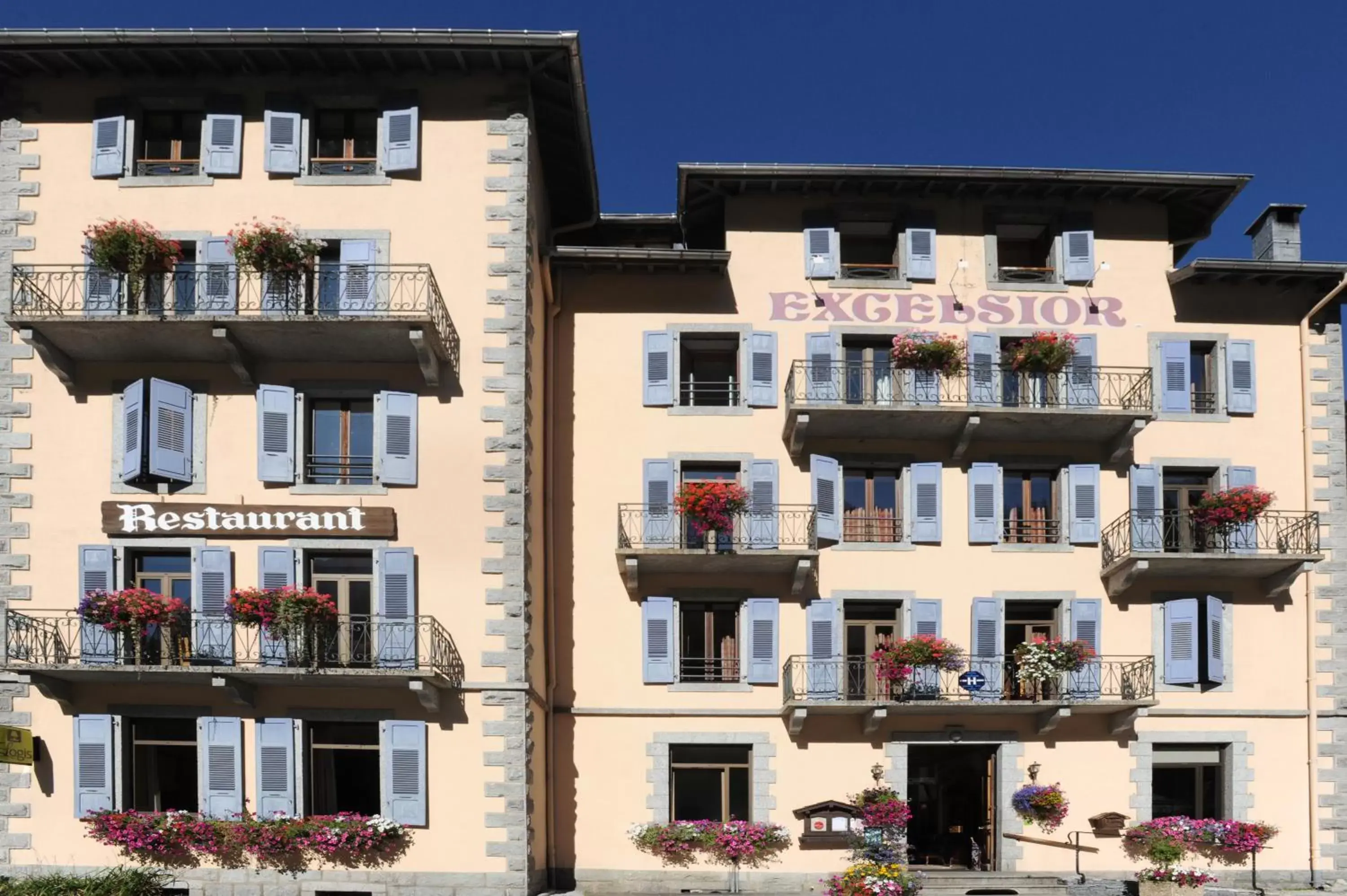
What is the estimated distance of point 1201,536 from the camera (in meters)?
22.4

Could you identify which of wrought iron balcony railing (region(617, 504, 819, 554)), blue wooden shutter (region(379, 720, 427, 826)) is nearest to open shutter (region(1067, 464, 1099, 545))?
Answer: wrought iron balcony railing (region(617, 504, 819, 554))

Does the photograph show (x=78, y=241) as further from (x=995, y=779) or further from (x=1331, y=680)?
(x=1331, y=680)

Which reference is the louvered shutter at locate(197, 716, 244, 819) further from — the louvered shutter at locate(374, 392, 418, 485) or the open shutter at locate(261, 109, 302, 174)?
the open shutter at locate(261, 109, 302, 174)

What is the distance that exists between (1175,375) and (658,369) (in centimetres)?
958

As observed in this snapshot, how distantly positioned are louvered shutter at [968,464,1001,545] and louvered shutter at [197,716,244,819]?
42.3ft

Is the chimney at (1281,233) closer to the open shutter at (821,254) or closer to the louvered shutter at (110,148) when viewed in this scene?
the open shutter at (821,254)

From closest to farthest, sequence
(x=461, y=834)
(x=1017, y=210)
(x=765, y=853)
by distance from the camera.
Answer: (x=461, y=834) → (x=765, y=853) → (x=1017, y=210)

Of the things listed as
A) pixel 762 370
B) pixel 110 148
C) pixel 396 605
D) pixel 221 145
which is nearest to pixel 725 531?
pixel 762 370

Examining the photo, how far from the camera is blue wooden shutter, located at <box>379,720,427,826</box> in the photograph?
19.2 meters

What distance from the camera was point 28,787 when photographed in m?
19.5

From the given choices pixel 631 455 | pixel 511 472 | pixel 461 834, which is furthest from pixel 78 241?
pixel 461 834

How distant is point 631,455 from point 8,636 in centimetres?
1047

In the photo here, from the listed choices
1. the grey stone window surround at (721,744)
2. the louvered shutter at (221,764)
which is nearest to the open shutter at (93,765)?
the louvered shutter at (221,764)

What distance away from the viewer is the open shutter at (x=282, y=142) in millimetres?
20500
